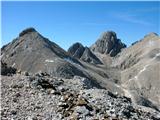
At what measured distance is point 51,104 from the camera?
3022 centimetres

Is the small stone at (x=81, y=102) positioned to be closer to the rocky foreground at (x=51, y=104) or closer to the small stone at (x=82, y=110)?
the rocky foreground at (x=51, y=104)

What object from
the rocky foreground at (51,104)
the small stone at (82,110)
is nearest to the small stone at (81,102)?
the rocky foreground at (51,104)

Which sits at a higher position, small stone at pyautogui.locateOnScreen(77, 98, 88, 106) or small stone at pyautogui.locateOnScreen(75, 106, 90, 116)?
small stone at pyautogui.locateOnScreen(77, 98, 88, 106)

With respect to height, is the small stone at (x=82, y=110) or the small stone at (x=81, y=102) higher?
the small stone at (x=81, y=102)

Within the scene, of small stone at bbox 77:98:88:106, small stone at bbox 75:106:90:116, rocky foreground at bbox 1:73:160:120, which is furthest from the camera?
small stone at bbox 77:98:88:106

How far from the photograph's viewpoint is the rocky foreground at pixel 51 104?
2797 cm

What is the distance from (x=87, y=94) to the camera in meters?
34.7

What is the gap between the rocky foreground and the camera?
1101 inches

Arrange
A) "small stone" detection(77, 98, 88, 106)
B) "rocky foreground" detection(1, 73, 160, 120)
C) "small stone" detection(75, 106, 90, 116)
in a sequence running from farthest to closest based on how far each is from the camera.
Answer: "small stone" detection(77, 98, 88, 106), "small stone" detection(75, 106, 90, 116), "rocky foreground" detection(1, 73, 160, 120)

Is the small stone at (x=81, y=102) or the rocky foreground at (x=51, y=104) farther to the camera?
the small stone at (x=81, y=102)

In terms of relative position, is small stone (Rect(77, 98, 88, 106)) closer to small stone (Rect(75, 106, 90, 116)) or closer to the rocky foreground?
the rocky foreground

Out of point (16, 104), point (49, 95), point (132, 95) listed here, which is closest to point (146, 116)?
point (49, 95)

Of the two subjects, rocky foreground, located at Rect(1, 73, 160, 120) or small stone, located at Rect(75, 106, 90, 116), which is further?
small stone, located at Rect(75, 106, 90, 116)

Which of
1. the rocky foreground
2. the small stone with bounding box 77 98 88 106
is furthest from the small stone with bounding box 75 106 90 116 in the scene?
the small stone with bounding box 77 98 88 106
